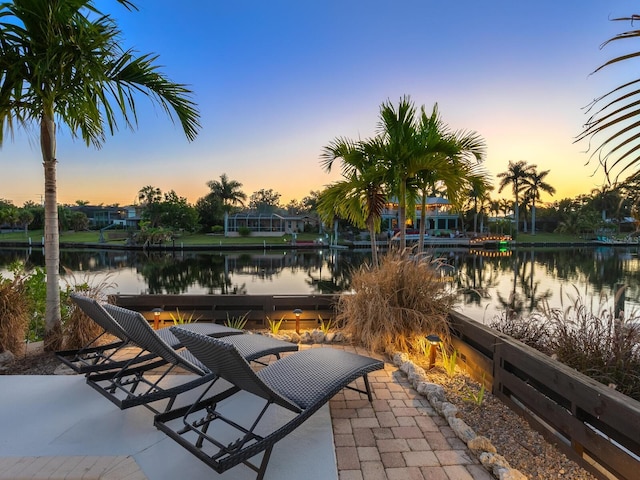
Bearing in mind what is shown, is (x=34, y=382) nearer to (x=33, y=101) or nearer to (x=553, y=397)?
(x=33, y=101)

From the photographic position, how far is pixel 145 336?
2371 millimetres

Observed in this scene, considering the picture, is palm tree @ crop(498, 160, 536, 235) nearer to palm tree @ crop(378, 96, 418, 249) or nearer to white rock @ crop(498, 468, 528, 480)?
palm tree @ crop(378, 96, 418, 249)

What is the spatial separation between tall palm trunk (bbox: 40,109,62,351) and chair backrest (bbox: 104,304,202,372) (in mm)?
1618

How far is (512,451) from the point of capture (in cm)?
214

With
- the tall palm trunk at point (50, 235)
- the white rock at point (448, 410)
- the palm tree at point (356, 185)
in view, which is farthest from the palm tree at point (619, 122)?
the tall palm trunk at point (50, 235)

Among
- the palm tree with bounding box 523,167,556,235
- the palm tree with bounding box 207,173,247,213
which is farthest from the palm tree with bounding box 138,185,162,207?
the palm tree with bounding box 523,167,556,235

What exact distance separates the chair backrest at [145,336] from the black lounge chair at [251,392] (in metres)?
0.30

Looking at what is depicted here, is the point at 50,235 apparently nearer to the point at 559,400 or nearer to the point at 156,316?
the point at 156,316

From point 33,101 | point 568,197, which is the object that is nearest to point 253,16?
point 33,101

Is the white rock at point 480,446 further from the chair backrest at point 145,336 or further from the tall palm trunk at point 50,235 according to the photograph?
the tall palm trunk at point 50,235

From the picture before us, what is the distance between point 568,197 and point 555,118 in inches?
2329

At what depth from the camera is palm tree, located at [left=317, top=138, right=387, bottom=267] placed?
5.40m

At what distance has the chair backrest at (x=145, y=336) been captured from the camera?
7.44ft

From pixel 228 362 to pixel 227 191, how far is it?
170 ft
